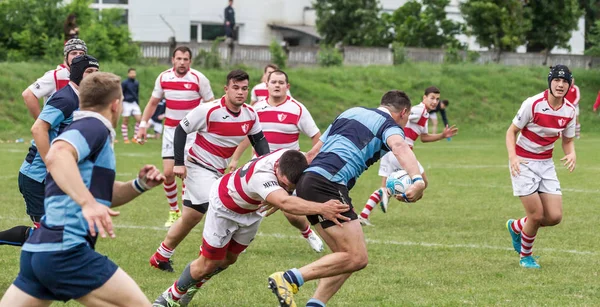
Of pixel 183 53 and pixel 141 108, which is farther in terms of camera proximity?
pixel 141 108

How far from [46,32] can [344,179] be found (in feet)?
93.6

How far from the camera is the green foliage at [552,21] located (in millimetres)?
45062

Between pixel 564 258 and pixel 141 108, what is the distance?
73.6 feet

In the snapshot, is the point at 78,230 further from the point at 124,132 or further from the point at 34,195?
the point at 124,132

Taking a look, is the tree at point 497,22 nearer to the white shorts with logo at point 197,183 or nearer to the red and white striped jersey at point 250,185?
the white shorts with logo at point 197,183

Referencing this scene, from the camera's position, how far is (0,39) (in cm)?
3484

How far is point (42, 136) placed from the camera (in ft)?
24.5

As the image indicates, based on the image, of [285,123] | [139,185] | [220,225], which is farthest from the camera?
[285,123]

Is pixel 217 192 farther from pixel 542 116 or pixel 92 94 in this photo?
pixel 542 116

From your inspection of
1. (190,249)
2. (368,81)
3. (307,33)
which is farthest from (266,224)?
(307,33)

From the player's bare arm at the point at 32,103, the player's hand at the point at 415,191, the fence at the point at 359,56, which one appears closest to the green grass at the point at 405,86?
the fence at the point at 359,56

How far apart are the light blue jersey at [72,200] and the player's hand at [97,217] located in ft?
0.73

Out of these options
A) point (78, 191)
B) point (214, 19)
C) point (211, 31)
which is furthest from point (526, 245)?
point (211, 31)

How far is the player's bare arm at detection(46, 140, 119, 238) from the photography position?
489cm
